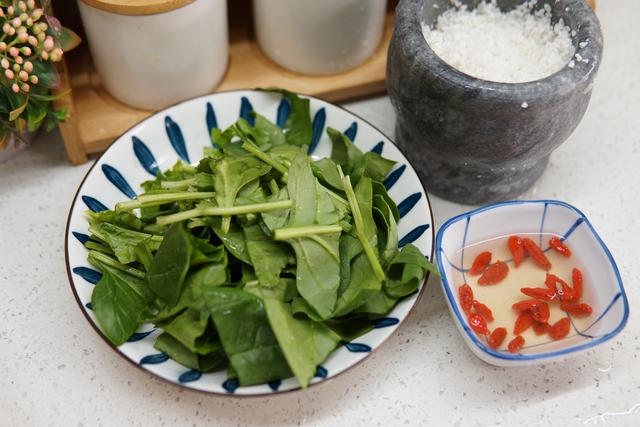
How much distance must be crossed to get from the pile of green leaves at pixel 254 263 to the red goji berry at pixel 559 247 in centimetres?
21

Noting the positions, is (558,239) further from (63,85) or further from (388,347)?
(63,85)

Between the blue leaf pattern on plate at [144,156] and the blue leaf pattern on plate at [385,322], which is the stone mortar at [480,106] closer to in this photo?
the blue leaf pattern on plate at [385,322]

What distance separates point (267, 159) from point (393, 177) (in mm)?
177

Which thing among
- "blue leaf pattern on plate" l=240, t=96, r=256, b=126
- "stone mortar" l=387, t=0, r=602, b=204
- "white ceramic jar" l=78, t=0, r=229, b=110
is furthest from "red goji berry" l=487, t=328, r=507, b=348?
"white ceramic jar" l=78, t=0, r=229, b=110

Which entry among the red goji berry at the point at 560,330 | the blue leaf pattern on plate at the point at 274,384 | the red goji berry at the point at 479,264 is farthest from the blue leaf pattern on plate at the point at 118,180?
the red goji berry at the point at 560,330

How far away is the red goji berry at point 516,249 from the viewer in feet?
3.02

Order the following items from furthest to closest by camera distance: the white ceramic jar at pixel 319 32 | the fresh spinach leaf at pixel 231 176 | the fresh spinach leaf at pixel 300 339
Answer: the white ceramic jar at pixel 319 32, the fresh spinach leaf at pixel 231 176, the fresh spinach leaf at pixel 300 339

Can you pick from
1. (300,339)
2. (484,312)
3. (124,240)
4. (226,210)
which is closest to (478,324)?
(484,312)

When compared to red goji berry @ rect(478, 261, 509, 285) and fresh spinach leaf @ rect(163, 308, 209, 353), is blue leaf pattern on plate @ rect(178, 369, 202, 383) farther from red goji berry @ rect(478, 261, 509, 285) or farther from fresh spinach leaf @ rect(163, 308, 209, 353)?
red goji berry @ rect(478, 261, 509, 285)

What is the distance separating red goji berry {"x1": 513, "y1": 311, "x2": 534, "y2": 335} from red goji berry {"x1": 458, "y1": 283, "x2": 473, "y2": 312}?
6 centimetres

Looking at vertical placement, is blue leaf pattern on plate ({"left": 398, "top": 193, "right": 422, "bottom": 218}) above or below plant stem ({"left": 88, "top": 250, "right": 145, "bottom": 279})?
above

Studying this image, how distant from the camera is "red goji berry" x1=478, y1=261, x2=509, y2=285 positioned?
0.90m

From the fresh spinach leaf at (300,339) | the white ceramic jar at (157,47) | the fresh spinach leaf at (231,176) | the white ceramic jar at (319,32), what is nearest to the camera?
the fresh spinach leaf at (300,339)

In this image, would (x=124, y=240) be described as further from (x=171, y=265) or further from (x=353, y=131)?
(x=353, y=131)
